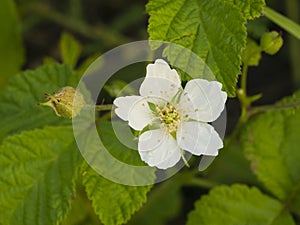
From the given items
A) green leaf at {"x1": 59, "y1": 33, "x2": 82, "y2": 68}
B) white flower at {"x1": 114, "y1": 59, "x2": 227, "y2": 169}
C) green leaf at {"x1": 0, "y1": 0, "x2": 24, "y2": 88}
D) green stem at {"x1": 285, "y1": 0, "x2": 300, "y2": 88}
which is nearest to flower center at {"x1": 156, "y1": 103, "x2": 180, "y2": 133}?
white flower at {"x1": 114, "y1": 59, "x2": 227, "y2": 169}

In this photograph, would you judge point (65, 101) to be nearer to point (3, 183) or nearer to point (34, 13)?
point (3, 183)

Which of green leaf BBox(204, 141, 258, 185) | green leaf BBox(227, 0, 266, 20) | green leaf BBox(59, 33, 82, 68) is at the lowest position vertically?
green leaf BBox(204, 141, 258, 185)

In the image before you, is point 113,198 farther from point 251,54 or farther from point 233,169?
point 233,169

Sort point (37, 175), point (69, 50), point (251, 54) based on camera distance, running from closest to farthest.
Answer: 1. point (37, 175)
2. point (251, 54)
3. point (69, 50)


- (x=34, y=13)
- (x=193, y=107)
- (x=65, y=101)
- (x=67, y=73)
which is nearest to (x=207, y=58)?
(x=193, y=107)

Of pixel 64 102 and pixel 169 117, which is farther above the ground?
pixel 64 102

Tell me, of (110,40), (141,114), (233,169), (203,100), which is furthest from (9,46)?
A: (203,100)

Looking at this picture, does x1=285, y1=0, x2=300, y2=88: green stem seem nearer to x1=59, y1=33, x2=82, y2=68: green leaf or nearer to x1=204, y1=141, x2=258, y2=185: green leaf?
x1=204, y1=141, x2=258, y2=185: green leaf
